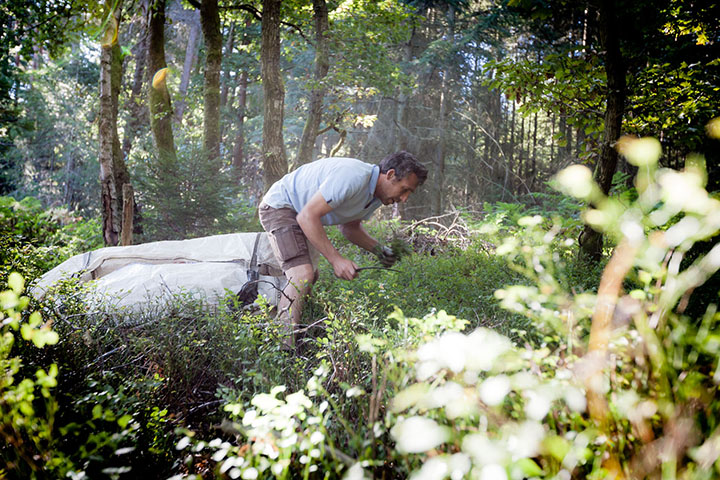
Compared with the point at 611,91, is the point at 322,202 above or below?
below

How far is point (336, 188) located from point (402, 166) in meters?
0.60

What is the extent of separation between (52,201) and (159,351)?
59.9 ft

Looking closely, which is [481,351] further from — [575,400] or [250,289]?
[250,289]

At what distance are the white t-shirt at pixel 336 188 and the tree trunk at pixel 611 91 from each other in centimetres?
231

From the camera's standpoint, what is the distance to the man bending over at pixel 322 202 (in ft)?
11.0

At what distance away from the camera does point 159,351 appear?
2609mm

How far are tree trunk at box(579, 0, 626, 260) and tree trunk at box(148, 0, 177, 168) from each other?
6.95 meters

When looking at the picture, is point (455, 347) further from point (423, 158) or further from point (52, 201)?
point (52, 201)

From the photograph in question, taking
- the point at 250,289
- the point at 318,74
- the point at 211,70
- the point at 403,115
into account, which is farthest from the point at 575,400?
the point at 403,115

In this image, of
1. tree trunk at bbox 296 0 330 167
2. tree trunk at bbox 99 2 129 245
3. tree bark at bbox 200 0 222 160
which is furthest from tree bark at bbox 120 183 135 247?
tree trunk at bbox 296 0 330 167

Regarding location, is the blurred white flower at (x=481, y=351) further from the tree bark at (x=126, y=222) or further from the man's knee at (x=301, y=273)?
the tree bark at (x=126, y=222)

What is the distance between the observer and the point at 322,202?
3.36 meters

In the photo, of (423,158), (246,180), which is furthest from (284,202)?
(246,180)

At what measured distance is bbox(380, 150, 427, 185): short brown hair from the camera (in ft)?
11.8
